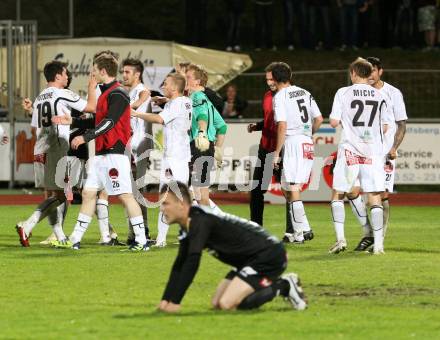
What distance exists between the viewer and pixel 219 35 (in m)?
39.1

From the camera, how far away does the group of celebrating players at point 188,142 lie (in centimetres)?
1466

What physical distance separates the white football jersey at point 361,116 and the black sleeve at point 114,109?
230 cm

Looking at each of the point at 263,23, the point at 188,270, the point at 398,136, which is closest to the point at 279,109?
the point at 398,136

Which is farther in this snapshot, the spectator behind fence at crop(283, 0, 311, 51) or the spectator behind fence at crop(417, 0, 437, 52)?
the spectator behind fence at crop(417, 0, 437, 52)

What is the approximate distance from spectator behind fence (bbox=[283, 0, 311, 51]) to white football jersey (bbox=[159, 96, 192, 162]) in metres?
17.9

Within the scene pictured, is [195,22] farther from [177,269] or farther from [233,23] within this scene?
[177,269]

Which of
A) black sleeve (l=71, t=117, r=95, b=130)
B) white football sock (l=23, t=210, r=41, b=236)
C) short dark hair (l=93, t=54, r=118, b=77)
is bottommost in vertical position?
white football sock (l=23, t=210, r=41, b=236)

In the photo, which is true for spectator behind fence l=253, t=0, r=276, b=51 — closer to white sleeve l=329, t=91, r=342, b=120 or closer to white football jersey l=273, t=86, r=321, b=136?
white football jersey l=273, t=86, r=321, b=136

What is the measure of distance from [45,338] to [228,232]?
5.64ft

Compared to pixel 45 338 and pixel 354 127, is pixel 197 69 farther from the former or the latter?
pixel 45 338

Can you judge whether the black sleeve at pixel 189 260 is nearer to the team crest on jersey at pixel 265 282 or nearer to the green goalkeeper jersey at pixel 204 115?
the team crest on jersey at pixel 265 282

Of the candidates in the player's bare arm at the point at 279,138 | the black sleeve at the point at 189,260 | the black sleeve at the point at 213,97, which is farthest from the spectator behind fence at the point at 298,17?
the black sleeve at the point at 189,260

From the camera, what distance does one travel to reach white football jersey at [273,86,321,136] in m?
16.0

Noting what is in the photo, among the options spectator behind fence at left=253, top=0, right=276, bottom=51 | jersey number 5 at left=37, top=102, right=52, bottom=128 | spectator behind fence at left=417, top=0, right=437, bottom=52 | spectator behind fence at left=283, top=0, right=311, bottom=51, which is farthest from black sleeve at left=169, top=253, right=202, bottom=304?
spectator behind fence at left=417, top=0, right=437, bottom=52
